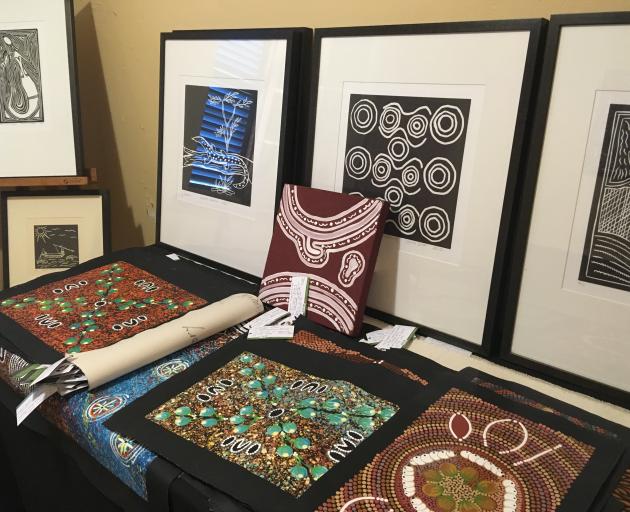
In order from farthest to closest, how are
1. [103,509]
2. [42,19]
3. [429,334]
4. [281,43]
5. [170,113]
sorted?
[42,19] → [170,113] → [281,43] → [429,334] → [103,509]

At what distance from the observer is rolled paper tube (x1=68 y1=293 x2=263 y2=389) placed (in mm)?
896

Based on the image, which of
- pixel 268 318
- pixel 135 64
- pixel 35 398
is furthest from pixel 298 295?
pixel 135 64

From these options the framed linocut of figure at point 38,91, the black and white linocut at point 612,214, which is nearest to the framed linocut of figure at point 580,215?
the black and white linocut at point 612,214

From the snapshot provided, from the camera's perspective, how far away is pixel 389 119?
1.03 meters

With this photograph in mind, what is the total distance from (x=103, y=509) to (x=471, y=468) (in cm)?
63

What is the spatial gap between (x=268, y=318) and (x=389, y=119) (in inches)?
17.5

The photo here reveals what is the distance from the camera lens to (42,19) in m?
1.57

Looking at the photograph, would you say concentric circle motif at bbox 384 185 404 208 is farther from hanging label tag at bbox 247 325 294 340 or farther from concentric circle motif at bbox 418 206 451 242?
hanging label tag at bbox 247 325 294 340

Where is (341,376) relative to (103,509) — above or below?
above

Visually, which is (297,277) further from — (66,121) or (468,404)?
(66,121)

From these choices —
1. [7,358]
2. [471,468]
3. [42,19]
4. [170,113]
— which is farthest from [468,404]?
[42,19]

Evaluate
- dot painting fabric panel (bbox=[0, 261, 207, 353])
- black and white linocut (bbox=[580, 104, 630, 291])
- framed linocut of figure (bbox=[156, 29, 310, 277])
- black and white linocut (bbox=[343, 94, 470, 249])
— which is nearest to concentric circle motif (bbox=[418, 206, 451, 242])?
black and white linocut (bbox=[343, 94, 470, 249])

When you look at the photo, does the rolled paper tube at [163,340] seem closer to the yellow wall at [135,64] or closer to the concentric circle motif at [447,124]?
the concentric circle motif at [447,124]

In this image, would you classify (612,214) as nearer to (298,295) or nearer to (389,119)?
(389,119)
